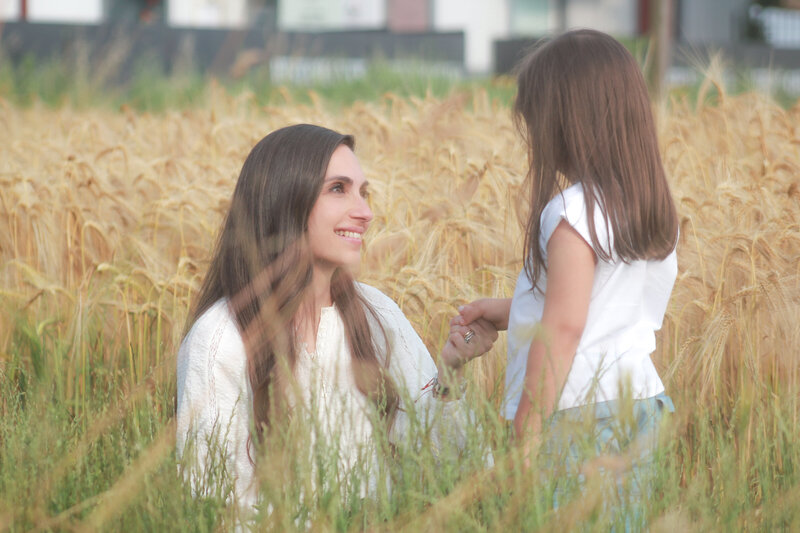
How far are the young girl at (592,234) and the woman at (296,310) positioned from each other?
0.33m

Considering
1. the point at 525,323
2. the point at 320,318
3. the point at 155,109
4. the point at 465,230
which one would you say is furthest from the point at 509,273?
the point at 155,109

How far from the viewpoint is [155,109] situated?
9.16m

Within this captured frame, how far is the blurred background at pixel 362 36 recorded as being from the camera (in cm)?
1071

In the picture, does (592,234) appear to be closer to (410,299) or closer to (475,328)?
(475,328)

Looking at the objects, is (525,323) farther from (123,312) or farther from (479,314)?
(123,312)

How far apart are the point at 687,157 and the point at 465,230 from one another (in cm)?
151

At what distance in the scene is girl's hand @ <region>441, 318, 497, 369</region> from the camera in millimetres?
2094

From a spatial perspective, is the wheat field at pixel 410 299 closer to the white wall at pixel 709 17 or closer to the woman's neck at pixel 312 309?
the woman's neck at pixel 312 309

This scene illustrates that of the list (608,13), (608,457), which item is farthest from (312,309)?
(608,13)

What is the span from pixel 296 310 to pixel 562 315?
77 centimetres

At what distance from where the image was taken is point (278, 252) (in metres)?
2.30

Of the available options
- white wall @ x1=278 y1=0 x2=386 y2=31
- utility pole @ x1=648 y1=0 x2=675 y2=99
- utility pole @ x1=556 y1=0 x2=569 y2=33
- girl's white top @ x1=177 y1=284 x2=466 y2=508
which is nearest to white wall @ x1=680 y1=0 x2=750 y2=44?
utility pole @ x1=556 y1=0 x2=569 y2=33

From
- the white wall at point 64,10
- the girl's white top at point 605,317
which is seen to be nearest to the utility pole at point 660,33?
the girl's white top at point 605,317

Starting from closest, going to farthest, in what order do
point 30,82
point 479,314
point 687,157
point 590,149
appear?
point 590,149 → point 479,314 → point 687,157 → point 30,82
